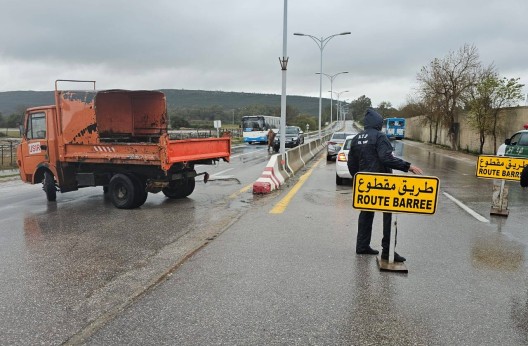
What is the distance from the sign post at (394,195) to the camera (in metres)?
5.32

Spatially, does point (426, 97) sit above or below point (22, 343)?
above

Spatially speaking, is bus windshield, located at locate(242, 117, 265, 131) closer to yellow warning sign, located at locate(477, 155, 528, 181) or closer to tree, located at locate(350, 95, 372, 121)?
yellow warning sign, located at locate(477, 155, 528, 181)

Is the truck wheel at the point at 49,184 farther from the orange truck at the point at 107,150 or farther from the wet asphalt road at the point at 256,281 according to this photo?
the wet asphalt road at the point at 256,281

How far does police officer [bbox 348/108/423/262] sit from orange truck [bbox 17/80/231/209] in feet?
14.8

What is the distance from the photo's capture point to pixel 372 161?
5.85 meters

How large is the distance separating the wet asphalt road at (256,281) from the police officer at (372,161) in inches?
9.2

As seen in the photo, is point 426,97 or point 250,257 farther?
point 426,97

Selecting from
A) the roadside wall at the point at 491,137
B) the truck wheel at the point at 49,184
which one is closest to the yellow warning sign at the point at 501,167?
the truck wheel at the point at 49,184

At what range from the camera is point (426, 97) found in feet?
135

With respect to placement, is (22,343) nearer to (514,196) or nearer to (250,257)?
(250,257)

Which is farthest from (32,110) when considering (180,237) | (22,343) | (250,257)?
(22,343)

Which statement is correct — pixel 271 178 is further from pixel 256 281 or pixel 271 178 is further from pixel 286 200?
pixel 256 281

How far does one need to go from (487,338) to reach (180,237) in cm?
463

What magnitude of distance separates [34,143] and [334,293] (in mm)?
→ 8921
